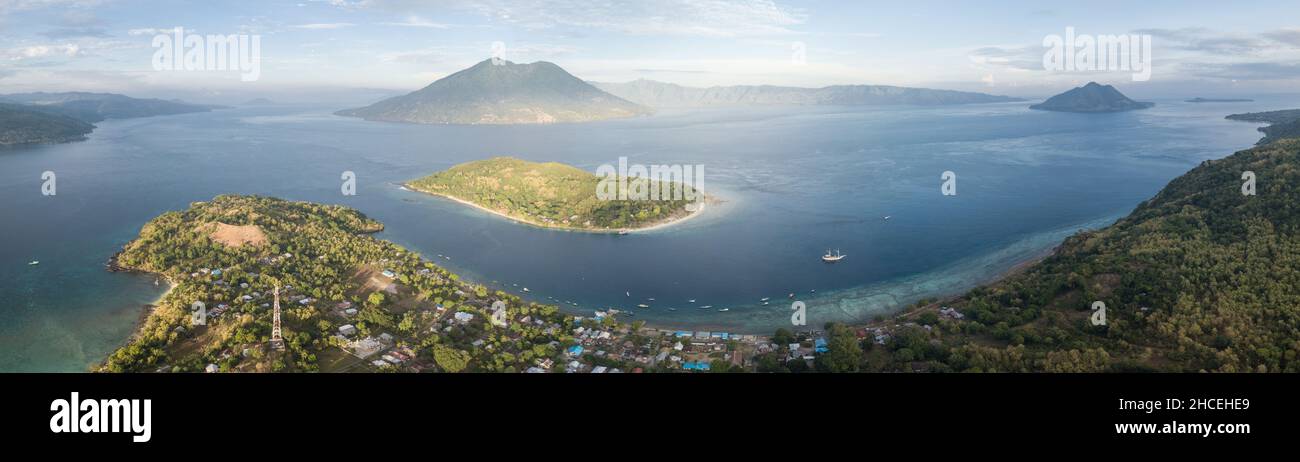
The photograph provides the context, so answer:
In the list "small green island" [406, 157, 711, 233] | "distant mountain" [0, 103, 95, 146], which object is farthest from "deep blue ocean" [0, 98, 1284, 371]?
"distant mountain" [0, 103, 95, 146]

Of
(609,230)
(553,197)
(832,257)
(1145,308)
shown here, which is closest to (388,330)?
(609,230)

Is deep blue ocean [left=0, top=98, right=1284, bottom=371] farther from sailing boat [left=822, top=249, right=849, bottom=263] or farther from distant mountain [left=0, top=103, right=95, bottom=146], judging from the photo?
distant mountain [left=0, top=103, right=95, bottom=146]

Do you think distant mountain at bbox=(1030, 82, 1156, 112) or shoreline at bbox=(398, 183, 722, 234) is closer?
shoreline at bbox=(398, 183, 722, 234)

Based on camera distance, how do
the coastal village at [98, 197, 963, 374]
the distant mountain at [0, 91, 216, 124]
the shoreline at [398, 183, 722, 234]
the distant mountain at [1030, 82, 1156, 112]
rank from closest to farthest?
the coastal village at [98, 197, 963, 374]
the shoreline at [398, 183, 722, 234]
the distant mountain at [0, 91, 216, 124]
the distant mountain at [1030, 82, 1156, 112]

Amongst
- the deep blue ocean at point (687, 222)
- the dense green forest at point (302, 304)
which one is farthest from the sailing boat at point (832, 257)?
the dense green forest at point (302, 304)

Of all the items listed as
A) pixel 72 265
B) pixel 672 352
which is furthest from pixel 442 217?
pixel 672 352

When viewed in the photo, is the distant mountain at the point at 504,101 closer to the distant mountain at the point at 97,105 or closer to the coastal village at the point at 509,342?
the distant mountain at the point at 97,105

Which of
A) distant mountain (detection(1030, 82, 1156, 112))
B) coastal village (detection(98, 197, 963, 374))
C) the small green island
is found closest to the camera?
coastal village (detection(98, 197, 963, 374))
